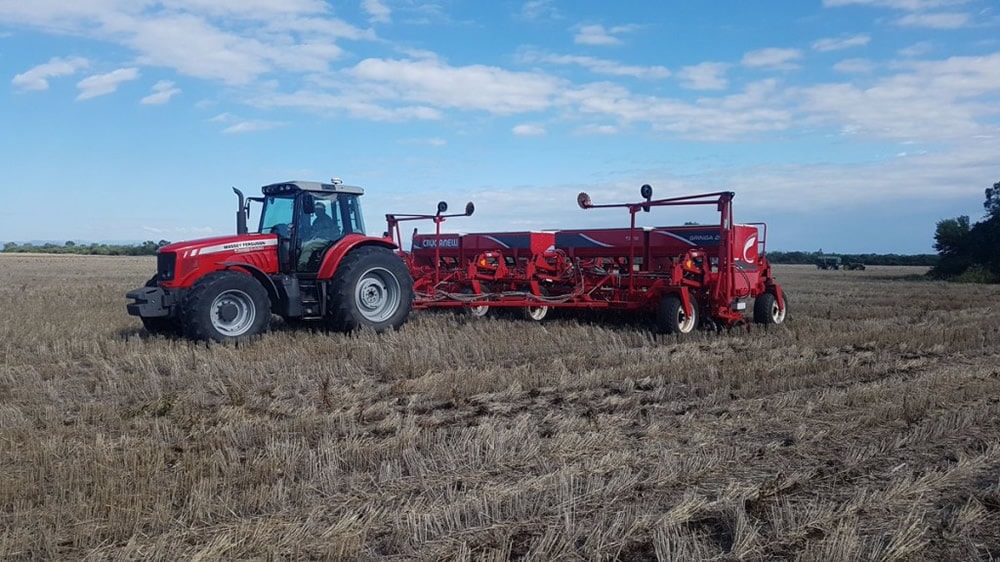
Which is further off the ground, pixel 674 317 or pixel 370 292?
pixel 370 292

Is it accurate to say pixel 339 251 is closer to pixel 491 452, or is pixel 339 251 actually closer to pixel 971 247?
pixel 491 452

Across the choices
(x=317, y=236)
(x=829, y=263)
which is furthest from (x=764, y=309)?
(x=829, y=263)

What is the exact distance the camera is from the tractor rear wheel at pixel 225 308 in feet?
29.9

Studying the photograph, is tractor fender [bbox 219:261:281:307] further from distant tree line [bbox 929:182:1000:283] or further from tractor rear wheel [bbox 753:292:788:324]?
distant tree line [bbox 929:182:1000:283]

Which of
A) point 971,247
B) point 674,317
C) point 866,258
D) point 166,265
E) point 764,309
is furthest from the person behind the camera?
point 866,258

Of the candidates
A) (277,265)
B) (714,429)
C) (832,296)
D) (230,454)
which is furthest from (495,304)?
(832,296)

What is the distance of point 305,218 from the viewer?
10297 millimetres

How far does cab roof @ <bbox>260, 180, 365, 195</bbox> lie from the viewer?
10141 millimetres

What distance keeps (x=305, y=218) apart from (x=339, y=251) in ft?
1.92

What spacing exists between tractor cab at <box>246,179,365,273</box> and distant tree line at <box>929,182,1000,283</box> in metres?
25.0

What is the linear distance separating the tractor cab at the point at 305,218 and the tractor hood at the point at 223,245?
197 millimetres

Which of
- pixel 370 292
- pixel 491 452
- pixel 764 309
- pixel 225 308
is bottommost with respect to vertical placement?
pixel 491 452

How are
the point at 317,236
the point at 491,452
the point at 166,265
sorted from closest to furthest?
the point at 491,452 → the point at 166,265 → the point at 317,236

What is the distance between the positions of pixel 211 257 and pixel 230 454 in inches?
211
